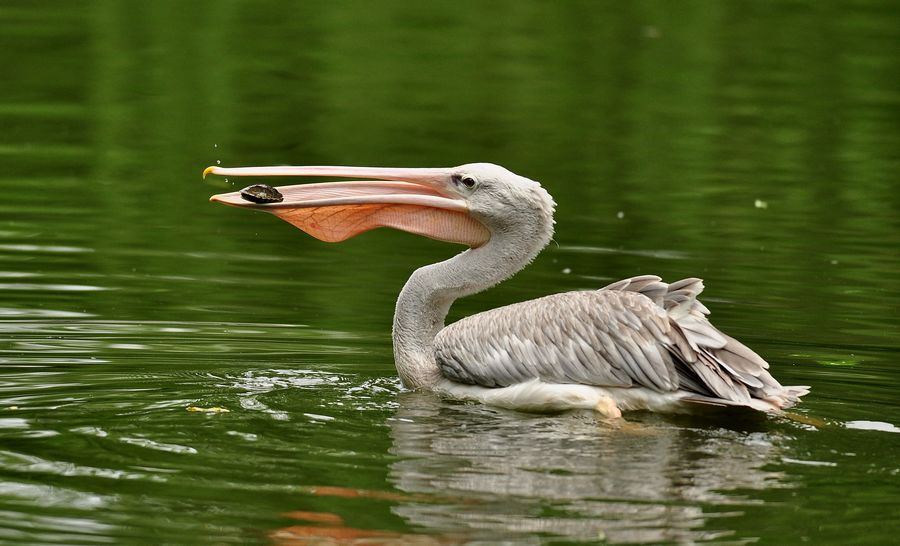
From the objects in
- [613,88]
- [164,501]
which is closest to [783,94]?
[613,88]

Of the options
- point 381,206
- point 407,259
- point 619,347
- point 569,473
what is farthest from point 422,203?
point 407,259

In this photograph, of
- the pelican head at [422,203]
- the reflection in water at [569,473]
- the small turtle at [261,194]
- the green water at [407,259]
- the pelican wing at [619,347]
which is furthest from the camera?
the pelican head at [422,203]

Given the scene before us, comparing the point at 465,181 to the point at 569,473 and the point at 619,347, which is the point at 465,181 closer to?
the point at 619,347

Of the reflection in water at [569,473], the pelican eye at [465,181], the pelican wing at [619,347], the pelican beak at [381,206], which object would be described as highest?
the pelican eye at [465,181]

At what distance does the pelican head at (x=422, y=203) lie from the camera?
686cm

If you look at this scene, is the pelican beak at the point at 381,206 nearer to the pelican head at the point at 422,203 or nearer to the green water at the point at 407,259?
the pelican head at the point at 422,203

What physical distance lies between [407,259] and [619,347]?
138 inches

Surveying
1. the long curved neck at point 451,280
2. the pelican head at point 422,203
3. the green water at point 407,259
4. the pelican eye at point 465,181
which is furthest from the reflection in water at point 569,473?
the pelican eye at point 465,181

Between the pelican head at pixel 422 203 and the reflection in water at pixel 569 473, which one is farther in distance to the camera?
the pelican head at pixel 422 203

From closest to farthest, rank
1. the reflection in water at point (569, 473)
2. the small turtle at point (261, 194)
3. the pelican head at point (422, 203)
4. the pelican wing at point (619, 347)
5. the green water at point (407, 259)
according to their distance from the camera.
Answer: the reflection in water at point (569, 473), the green water at point (407, 259), the pelican wing at point (619, 347), the small turtle at point (261, 194), the pelican head at point (422, 203)

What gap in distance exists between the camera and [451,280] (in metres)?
6.99

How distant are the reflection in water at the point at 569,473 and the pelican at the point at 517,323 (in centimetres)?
17

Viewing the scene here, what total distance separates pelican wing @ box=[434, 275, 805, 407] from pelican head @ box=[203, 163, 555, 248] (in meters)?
0.47

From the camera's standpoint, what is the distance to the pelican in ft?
20.5
